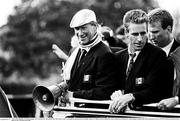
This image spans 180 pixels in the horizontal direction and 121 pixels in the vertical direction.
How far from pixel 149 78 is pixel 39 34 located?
3702mm

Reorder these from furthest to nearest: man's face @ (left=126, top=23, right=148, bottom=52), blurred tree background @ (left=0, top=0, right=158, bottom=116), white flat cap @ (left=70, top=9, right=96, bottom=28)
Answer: blurred tree background @ (left=0, top=0, right=158, bottom=116), white flat cap @ (left=70, top=9, right=96, bottom=28), man's face @ (left=126, top=23, right=148, bottom=52)

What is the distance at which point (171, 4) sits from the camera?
4.85 meters

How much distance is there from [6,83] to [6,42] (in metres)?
0.78

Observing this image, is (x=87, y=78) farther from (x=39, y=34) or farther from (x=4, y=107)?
(x=39, y=34)

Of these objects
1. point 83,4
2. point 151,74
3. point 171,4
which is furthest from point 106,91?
point 83,4

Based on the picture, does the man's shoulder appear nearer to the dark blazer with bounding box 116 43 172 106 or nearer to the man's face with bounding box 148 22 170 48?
the dark blazer with bounding box 116 43 172 106

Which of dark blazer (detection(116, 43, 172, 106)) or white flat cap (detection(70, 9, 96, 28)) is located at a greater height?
white flat cap (detection(70, 9, 96, 28))

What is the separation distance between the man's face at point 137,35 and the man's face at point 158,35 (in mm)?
116

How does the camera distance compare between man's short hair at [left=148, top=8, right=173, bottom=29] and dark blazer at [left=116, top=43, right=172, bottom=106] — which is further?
man's short hair at [left=148, top=8, right=173, bottom=29]

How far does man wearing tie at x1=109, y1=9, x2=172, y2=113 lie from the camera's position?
3992mm

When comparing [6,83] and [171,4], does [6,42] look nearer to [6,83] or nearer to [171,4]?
[6,83]

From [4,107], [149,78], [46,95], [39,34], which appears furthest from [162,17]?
[39,34]

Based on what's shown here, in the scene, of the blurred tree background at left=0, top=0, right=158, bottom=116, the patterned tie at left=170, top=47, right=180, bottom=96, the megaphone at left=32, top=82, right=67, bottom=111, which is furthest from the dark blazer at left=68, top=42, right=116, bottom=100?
the blurred tree background at left=0, top=0, right=158, bottom=116

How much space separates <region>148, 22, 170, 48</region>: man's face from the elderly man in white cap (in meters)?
0.34
